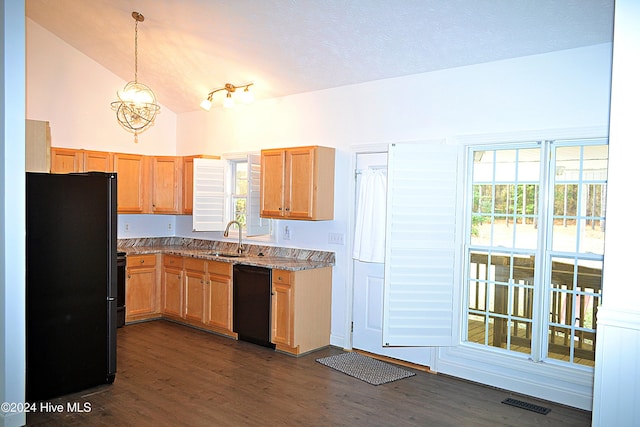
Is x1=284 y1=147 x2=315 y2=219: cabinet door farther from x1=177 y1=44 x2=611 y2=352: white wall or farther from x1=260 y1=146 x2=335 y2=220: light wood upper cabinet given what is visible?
x1=177 y1=44 x2=611 y2=352: white wall

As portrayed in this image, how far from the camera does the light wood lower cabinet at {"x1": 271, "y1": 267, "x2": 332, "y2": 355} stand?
5.06 metres

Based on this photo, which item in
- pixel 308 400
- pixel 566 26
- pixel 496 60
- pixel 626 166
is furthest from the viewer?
pixel 496 60

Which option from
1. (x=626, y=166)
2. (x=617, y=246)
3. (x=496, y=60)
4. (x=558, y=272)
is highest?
(x=496, y=60)

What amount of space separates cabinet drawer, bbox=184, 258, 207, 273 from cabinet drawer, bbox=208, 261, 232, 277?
0.15 metres

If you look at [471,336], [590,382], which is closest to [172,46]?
[471,336]

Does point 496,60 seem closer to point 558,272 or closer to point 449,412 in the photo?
point 558,272

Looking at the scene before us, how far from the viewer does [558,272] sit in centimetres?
409

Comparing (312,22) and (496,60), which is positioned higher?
(312,22)

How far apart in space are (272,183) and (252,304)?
4.48 ft

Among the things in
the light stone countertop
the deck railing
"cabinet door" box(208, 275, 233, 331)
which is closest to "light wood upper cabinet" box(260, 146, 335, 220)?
the light stone countertop

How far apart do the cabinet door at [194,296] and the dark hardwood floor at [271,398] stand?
934 millimetres

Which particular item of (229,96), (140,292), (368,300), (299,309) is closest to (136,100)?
(229,96)

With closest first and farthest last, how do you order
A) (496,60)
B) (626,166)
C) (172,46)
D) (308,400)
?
1. (626,166)
2. (308,400)
3. (496,60)
4. (172,46)

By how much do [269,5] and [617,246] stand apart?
10.9ft
